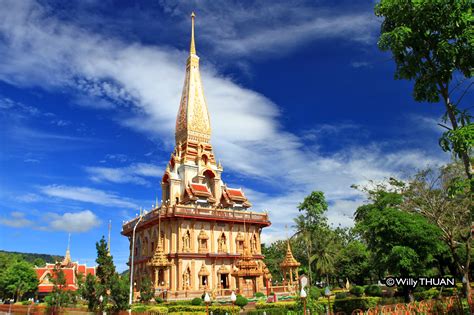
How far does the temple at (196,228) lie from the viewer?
3947 cm

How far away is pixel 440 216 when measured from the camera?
2572 centimetres

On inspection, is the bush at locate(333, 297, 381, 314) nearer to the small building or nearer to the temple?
the temple

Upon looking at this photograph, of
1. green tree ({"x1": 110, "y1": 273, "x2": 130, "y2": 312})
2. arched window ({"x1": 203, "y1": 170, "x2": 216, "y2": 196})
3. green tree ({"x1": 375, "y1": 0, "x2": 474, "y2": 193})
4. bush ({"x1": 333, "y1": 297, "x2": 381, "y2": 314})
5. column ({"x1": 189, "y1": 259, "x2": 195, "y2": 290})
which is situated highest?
arched window ({"x1": 203, "y1": 170, "x2": 216, "y2": 196})

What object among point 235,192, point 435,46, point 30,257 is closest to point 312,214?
point 235,192

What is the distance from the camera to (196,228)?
142ft

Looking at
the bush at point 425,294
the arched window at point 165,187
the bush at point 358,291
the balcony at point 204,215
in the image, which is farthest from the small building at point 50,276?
the bush at point 425,294

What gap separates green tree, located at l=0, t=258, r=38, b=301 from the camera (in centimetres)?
5447

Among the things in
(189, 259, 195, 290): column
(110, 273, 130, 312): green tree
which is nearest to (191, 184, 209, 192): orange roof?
(189, 259, 195, 290): column

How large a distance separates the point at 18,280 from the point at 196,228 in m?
30.7

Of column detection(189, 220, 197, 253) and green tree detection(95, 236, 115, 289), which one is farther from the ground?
column detection(189, 220, 197, 253)

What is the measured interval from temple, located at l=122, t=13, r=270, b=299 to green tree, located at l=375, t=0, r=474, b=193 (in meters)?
25.8

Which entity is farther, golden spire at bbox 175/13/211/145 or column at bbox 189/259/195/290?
golden spire at bbox 175/13/211/145

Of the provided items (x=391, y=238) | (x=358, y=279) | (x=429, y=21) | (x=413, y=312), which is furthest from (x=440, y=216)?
(x=358, y=279)

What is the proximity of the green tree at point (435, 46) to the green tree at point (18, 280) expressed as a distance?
5882cm
